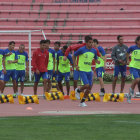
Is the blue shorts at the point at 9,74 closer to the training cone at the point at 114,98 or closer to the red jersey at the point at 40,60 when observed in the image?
the red jersey at the point at 40,60

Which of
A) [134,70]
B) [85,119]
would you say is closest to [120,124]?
[85,119]

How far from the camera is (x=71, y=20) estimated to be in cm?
3853

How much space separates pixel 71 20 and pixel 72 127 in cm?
2826

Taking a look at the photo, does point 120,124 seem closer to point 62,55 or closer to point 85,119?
point 85,119

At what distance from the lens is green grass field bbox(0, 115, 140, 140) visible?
9.31m

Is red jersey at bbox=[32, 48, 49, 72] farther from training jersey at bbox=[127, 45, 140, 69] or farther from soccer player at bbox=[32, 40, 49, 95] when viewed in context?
training jersey at bbox=[127, 45, 140, 69]

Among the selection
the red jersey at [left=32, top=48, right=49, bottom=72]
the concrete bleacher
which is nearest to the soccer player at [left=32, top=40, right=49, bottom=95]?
the red jersey at [left=32, top=48, right=49, bottom=72]

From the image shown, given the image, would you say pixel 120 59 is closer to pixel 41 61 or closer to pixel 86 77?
pixel 41 61

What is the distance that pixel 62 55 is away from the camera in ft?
67.8

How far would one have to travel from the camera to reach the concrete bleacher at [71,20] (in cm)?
3734

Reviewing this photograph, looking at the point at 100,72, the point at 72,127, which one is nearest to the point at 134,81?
the point at 100,72

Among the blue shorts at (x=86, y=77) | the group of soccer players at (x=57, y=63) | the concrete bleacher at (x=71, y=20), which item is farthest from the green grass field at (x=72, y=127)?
the concrete bleacher at (x=71, y=20)

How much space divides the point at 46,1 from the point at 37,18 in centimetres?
245

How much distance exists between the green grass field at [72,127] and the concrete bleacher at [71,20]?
24648mm
